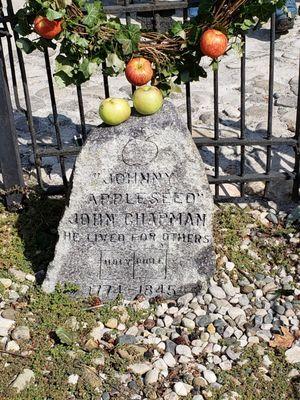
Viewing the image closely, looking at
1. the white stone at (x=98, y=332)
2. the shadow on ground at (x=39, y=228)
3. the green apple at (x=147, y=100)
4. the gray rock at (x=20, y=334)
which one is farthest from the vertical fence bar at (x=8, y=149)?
the white stone at (x=98, y=332)

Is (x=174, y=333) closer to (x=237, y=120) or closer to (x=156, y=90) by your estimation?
(x=156, y=90)

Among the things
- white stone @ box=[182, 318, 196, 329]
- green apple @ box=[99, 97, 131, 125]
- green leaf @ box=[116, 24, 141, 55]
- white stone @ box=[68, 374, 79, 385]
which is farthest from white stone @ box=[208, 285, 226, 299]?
green leaf @ box=[116, 24, 141, 55]

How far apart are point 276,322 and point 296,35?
15.7 ft

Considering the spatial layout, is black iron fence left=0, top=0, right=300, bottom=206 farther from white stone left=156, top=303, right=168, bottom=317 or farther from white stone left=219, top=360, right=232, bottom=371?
white stone left=219, top=360, right=232, bottom=371

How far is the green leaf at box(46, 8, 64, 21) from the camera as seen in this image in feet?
11.6

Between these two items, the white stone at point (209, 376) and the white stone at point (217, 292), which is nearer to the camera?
the white stone at point (209, 376)

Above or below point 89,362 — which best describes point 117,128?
above

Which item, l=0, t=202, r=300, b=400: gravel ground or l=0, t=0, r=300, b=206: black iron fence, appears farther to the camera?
l=0, t=0, r=300, b=206: black iron fence

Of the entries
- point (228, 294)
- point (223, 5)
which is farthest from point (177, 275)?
point (223, 5)

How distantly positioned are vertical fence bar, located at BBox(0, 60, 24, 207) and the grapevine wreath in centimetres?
48

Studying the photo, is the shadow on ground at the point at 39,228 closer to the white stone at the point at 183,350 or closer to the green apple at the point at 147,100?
the white stone at the point at 183,350

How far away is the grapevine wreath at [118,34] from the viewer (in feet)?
12.0

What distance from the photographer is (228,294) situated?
405cm

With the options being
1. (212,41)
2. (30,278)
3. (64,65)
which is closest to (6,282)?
(30,278)
